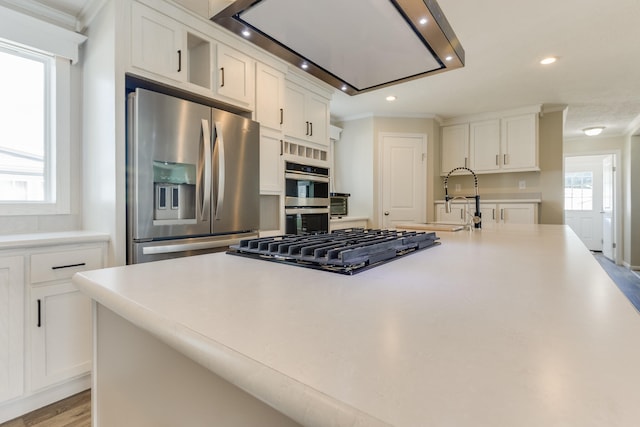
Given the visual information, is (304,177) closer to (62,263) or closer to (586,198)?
(62,263)

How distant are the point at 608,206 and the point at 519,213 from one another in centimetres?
360

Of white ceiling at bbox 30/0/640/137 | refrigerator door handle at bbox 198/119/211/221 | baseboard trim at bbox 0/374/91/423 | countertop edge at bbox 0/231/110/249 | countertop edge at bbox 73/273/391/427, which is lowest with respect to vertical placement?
baseboard trim at bbox 0/374/91/423

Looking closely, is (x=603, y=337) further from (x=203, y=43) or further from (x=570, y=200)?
(x=570, y=200)

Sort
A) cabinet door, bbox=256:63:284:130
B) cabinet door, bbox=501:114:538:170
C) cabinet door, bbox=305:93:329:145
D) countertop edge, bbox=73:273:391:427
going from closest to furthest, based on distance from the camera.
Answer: countertop edge, bbox=73:273:391:427
cabinet door, bbox=256:63:284:130
cabinet door, bbox=305:93:329:145
cabinet door, bbox=501:114:538:170

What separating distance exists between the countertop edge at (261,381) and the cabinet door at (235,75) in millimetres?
2162

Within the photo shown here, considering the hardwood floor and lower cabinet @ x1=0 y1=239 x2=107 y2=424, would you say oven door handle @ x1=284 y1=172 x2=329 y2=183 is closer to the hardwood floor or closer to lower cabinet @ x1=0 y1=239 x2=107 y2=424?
lower cabinet @ x1=0 y1=239 x2=107 y2=424

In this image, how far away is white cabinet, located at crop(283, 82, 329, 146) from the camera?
3.08m

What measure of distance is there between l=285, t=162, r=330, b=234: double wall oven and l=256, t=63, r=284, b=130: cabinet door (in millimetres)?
434

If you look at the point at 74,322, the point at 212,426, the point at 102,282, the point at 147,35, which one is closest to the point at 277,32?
the point at 102,282

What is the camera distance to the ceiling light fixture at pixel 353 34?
0.96 metres

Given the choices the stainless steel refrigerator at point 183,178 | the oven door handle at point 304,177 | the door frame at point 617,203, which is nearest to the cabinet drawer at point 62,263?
the stainless steel refrigerator at point 183,178

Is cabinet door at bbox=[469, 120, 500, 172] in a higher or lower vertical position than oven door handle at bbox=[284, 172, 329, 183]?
higher

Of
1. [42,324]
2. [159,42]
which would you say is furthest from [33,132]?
[42,324]

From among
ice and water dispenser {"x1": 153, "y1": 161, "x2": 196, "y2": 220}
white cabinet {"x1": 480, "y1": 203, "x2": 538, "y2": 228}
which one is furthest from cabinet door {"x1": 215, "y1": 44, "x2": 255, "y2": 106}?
white cabinet {"x1": 480, "y1": 203, "x2": 538, "y2": 228}
